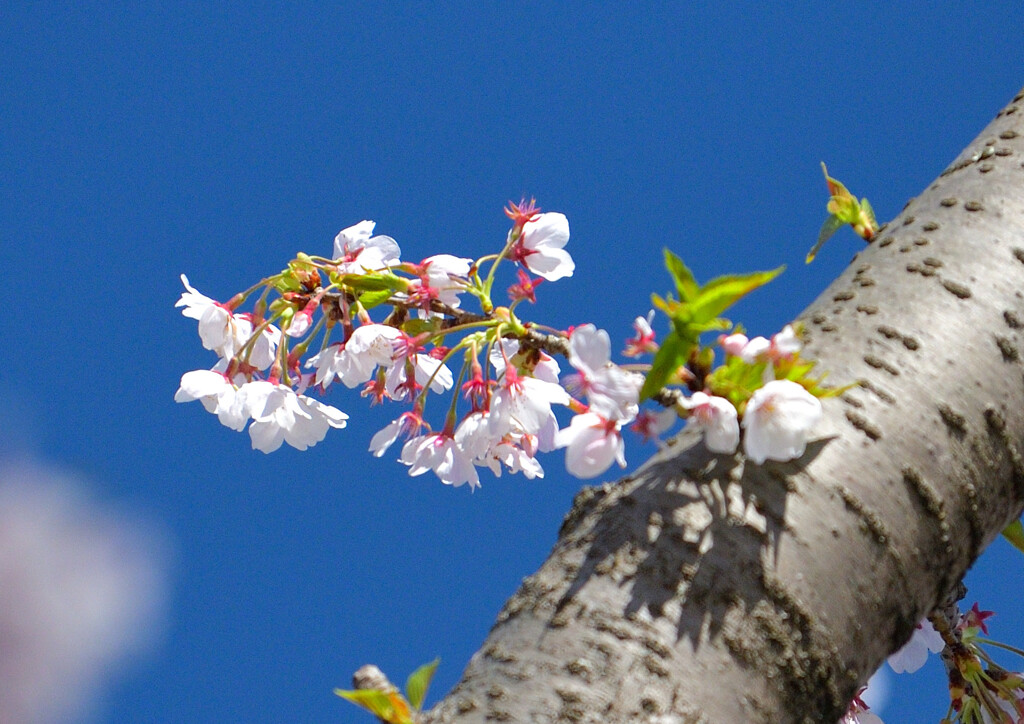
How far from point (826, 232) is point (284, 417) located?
2.27 feet

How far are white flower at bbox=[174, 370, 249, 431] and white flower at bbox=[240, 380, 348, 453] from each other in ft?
0.06

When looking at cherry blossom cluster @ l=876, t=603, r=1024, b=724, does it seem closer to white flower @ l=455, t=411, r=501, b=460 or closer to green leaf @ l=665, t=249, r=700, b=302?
white flower @ l=455, t=411, r=501, b=460

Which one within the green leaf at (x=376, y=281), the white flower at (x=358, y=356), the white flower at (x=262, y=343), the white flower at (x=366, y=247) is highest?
the white flower at (x=366, y=247)

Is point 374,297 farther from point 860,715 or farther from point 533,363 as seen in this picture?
point 860,715

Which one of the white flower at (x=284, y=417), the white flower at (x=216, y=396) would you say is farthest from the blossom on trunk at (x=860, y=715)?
the white flower at (x=216, y=396)

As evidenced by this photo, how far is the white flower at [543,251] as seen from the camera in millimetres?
1254

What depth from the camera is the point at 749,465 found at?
75cm

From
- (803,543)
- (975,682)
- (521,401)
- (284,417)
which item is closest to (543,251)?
(521,401)

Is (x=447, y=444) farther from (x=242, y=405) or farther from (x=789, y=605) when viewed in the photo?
(x=789, y=605)

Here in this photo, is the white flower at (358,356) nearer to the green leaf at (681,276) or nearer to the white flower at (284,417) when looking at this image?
the white flower at (284,417)

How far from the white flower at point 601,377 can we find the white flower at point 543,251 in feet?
1.47

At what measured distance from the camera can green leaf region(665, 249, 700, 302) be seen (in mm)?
723

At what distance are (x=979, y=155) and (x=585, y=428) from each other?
0.55 metres

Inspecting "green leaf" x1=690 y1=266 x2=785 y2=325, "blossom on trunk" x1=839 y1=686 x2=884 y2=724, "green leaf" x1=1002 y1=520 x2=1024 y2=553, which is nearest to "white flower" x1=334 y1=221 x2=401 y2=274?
"green leaf" x1=690 y1=266 x2=785 y2=325
